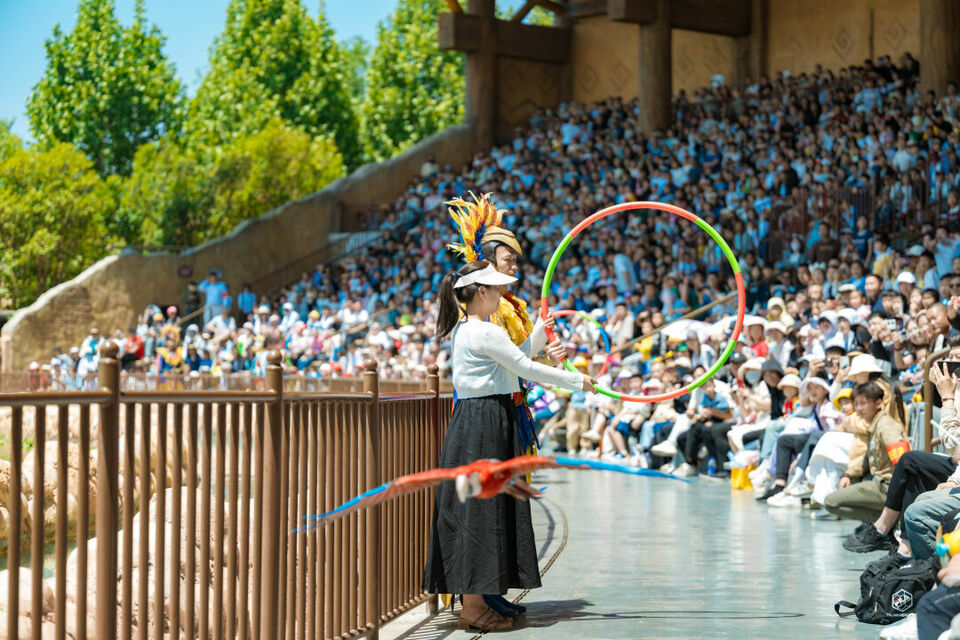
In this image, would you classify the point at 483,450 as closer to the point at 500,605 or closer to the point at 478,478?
the point at 500,605

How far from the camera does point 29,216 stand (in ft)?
139

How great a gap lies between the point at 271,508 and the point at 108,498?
1.12 meters

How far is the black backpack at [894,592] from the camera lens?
6.44 meters

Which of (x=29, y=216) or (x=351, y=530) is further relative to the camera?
(x=29, y=216)

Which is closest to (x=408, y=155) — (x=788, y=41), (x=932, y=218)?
(x=788, y=41)

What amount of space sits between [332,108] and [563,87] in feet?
82.2

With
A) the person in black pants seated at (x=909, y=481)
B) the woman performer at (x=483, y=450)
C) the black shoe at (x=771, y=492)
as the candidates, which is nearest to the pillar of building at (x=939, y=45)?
the black shoe at (x=771, y=492)

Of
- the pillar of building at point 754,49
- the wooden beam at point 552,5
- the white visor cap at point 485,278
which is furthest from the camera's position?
the wooden beam at point 552,5

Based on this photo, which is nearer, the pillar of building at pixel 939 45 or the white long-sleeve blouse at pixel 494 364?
the white long-sleeve blouse at pixel 494 364

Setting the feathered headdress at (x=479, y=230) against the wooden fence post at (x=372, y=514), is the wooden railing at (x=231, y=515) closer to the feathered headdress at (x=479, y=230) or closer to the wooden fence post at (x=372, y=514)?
the wooden fence post at (x=372, y=514)

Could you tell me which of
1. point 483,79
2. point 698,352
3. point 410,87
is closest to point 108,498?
point 698,352

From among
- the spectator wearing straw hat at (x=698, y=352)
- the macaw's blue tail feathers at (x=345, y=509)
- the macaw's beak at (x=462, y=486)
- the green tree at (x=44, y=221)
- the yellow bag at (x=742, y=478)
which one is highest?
the green tree at (x=44, y=221)

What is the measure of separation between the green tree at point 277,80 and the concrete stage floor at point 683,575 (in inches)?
1857

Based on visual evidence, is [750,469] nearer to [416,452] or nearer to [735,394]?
[735,394]
